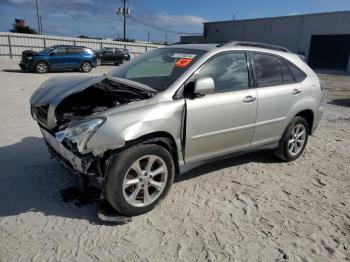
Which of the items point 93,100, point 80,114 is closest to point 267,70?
point 93,100

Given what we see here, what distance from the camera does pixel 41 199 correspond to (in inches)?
149

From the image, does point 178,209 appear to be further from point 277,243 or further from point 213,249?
point 277,243

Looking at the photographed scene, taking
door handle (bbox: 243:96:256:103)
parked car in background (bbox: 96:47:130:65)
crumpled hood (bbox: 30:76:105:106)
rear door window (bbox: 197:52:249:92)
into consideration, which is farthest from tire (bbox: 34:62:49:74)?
door handle (bbox: 243:96:256:103)

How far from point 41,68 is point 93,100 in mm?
16240

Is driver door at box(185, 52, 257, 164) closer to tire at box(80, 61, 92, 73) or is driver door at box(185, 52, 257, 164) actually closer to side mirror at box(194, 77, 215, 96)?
side mirror at box(194, 77, 215, 96)

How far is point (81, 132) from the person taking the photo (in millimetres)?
3182

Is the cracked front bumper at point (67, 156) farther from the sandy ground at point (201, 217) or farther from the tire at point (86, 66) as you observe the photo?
the tire at point (86, 66)

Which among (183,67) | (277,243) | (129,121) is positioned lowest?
(277,243)

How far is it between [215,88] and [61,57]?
17073mm

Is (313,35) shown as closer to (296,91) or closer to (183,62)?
(296,91)

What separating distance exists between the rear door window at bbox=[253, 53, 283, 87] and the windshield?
90cm

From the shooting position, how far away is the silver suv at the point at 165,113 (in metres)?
3.28

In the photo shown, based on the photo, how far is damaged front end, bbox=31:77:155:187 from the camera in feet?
10.6

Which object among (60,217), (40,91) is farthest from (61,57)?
(60,217)
